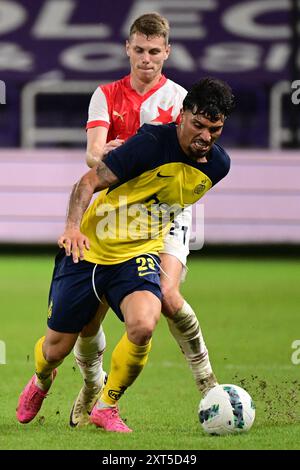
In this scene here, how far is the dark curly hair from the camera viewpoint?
541 cm

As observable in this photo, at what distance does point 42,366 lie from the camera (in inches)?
231

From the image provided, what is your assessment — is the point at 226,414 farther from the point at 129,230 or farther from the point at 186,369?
the point at 186,369

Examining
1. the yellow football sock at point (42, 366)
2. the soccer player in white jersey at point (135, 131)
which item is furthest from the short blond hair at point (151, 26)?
the yellow football sock at point (42, 366)

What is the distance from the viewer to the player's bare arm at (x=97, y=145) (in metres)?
6.01

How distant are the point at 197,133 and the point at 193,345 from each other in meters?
1.22

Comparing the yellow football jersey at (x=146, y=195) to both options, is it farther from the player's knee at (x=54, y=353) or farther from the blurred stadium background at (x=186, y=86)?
the blurred stadium background at (x=186, y=86)

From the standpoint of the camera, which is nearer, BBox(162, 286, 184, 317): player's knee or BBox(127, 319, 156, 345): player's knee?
BBox(127, 319, 156, 345): player's knee

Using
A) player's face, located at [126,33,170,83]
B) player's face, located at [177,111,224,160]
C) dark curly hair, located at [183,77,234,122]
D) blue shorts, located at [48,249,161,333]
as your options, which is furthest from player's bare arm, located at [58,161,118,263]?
player's face, located at [126,33,170,83]

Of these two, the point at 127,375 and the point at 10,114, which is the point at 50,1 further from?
the point at 127,375

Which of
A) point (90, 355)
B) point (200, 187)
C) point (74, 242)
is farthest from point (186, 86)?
point (74, 242)

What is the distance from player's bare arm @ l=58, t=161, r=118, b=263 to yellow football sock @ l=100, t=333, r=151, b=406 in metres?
0.48

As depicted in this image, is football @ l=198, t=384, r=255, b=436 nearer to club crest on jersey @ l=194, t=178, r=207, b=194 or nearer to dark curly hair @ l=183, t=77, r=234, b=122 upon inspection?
club crest on jersey @ l=194, t=178, r=207, b=194

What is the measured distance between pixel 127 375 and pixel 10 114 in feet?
45.8
